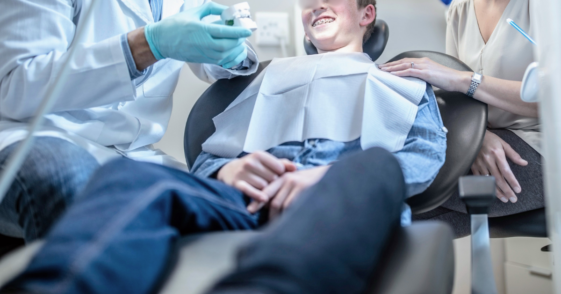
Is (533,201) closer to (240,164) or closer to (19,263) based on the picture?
(240,164)

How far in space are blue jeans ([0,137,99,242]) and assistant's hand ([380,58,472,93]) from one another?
0.85 m

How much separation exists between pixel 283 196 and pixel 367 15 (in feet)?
2.92

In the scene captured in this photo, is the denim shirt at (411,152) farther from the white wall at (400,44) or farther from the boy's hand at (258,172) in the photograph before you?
the white wall at (400,44)

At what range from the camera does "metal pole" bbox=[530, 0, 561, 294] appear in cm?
66

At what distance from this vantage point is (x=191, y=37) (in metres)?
1.06

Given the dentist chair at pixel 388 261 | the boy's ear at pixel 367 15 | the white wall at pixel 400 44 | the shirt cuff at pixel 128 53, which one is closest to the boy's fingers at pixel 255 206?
the dentist chair at pixel 388 261

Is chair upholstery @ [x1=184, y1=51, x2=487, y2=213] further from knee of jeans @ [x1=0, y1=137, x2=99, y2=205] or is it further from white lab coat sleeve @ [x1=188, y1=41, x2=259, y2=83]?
knee of jeans @ [x1=0, y1=137, x2=99, y2=205]

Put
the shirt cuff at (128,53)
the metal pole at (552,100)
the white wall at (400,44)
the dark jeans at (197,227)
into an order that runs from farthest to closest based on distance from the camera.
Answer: the white wall at (400,44)
the shirt cuff at (128,53)
the metal pole at (552,100)
the dark jeans at (197,227)

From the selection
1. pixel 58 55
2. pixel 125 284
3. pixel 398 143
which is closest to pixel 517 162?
pixel 398 143

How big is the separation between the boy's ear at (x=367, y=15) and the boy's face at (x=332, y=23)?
0.03m

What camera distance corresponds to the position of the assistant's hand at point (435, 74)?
44.3 inches

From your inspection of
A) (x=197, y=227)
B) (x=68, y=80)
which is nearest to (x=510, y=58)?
(x=197, y=227)

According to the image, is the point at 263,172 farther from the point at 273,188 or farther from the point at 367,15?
the point at 367,15

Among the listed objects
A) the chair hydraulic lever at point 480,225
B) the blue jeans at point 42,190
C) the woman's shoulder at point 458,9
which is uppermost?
the woman's shoulder at point 458,9
